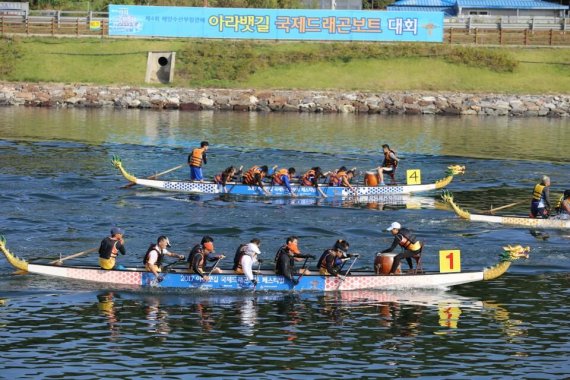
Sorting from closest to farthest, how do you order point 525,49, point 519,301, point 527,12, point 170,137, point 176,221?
point 519,301
point 176,221
point 170,137
point 525,49
point 527,12

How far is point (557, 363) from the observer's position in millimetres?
27781

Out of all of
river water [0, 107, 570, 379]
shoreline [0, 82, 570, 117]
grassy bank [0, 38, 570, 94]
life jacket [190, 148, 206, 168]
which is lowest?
river water [0, 107, 570, 379]

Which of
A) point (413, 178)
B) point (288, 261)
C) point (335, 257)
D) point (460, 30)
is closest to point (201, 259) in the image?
point (288, 261)

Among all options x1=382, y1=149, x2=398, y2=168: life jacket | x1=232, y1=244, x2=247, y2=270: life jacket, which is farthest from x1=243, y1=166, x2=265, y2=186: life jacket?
x1=232, y1=244, x2=247, y2=270: life jacket

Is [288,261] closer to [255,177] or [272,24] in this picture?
[255,177]

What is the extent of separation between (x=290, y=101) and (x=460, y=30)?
787 inches

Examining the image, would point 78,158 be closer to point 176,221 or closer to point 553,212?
point 176,221

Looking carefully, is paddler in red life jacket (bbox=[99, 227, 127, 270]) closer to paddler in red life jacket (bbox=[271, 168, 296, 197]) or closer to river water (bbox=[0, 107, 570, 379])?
river water (bbox=[0, 107, 570, 379])

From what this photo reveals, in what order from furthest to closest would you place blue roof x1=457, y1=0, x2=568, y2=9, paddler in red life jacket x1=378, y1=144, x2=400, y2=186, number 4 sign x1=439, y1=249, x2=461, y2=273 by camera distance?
blue roof x1=457, y1=0, x2=568, y2=9
paddler in red life jacket x1=378, y1=144, x2=400, y2=186
number 4 sign x1=439, y1=249, x2=461, y2=273

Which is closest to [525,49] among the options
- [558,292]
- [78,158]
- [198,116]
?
[198,116]

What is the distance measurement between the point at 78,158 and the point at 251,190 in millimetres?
14930

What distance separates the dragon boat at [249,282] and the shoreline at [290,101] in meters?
54.5

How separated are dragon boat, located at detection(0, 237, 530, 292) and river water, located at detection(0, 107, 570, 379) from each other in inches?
12.8

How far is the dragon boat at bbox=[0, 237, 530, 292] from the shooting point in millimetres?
33719
